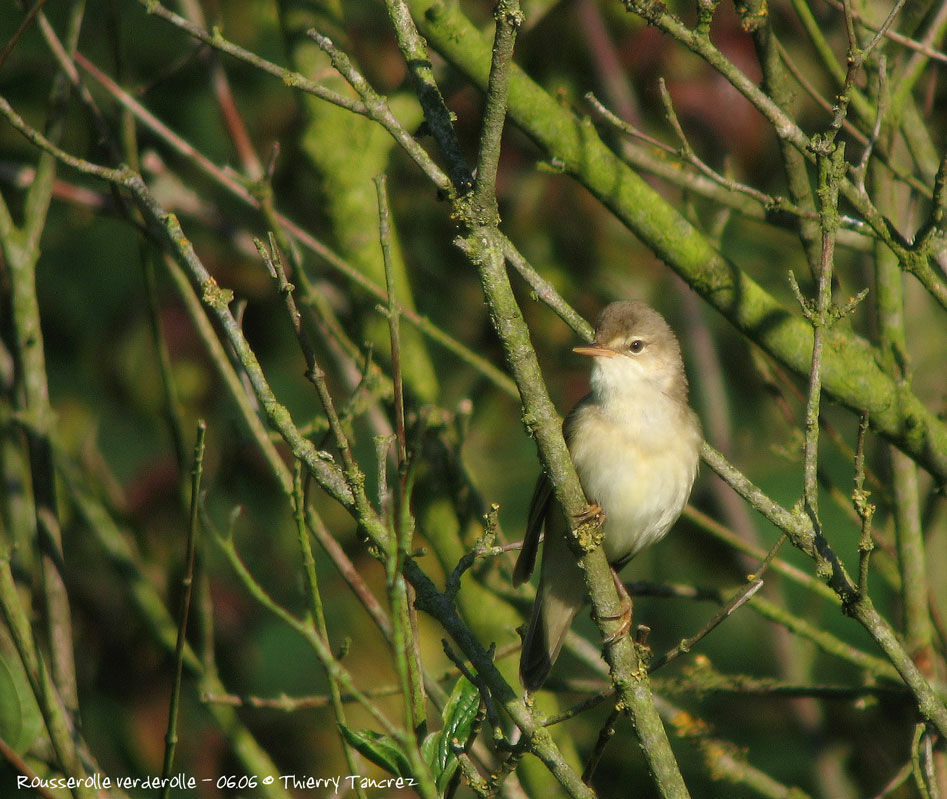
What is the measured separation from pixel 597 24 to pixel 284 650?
Answer: 122 inches

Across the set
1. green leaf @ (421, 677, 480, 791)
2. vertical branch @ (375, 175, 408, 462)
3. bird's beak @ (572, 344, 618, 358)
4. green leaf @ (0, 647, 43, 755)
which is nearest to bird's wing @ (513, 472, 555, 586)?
bird's beak @ (572, 344, 618, 358)

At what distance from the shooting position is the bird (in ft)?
10.2

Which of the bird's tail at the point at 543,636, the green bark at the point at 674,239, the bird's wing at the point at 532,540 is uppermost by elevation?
the green bark at the point at 674,239

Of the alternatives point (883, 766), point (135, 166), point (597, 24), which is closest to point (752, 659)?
point (883, 766)

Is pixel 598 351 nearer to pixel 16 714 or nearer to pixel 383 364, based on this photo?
pixel 383 364

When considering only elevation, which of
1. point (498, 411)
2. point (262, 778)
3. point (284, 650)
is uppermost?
point (498, 411)

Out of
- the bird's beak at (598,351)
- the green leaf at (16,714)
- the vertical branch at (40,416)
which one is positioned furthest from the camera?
the bird's beak at (598,351)

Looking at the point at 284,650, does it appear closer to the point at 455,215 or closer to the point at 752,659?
the point at 752,659

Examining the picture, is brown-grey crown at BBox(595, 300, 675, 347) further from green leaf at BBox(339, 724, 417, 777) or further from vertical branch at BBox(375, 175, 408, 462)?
green leaf at BBox(339, 724, 417, 777)

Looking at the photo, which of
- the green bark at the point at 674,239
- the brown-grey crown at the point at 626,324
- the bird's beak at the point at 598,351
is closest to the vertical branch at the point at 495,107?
the green bark at the point at 674,239

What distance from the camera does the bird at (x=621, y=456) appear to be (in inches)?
122

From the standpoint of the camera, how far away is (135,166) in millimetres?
3115

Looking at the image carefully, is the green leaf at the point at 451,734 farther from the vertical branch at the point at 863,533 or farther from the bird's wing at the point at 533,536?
the bird's wing at the point at 533,536

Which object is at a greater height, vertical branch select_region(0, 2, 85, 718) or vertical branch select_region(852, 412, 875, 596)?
vertical branch select_region(852, 412, 875, 596)
